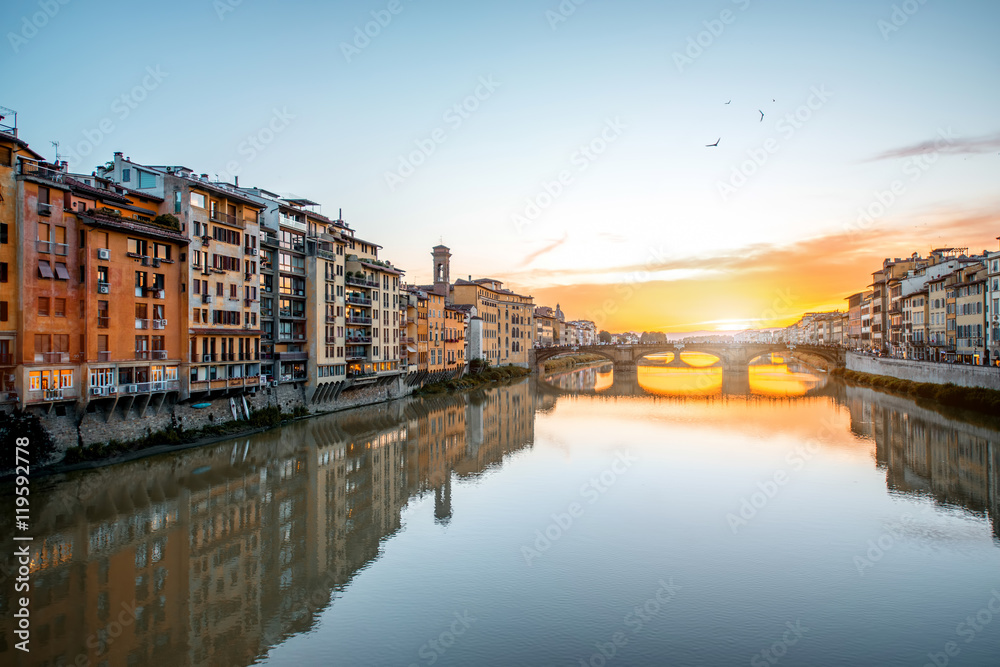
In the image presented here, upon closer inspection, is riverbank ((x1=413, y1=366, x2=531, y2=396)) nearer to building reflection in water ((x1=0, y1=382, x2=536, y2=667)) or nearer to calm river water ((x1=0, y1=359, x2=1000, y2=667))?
building reflection in water ((x1=0, y1=382, x2=536, y2=667))

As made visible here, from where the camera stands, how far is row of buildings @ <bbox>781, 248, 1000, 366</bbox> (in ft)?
155

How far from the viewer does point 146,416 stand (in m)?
28.9

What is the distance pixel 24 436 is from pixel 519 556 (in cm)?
1877

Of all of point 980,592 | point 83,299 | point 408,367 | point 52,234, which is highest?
point 52,234

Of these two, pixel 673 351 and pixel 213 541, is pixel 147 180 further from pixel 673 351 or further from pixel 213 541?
pixel 673 351

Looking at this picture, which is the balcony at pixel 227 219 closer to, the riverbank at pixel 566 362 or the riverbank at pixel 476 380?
the riverbank at pixel 476 380

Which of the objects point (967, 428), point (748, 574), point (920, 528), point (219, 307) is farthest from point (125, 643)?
point (967, 428)

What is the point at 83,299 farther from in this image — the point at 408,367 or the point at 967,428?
the point at 967,428

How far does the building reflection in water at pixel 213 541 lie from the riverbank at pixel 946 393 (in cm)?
3056

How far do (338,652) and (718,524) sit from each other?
12.5 meters

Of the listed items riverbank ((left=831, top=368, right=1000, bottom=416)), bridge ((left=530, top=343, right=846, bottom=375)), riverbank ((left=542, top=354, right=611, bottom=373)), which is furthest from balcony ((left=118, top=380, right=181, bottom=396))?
riverbank ((left=542, top=354, right=611, bottom=373))

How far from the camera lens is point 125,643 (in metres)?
12.3

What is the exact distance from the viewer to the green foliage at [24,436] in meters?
22.5

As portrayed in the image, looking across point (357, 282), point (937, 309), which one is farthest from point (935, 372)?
point (357, 282)
